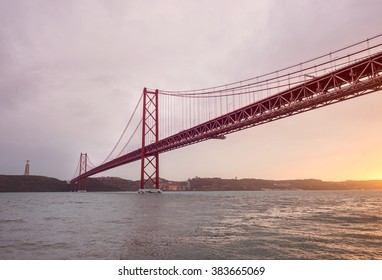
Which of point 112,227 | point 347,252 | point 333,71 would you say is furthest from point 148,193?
point 347,252

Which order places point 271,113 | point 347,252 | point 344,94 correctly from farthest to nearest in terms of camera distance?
point 271,113
point 344,94
point 347,252

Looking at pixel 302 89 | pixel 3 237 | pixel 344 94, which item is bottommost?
pixel 3 237
